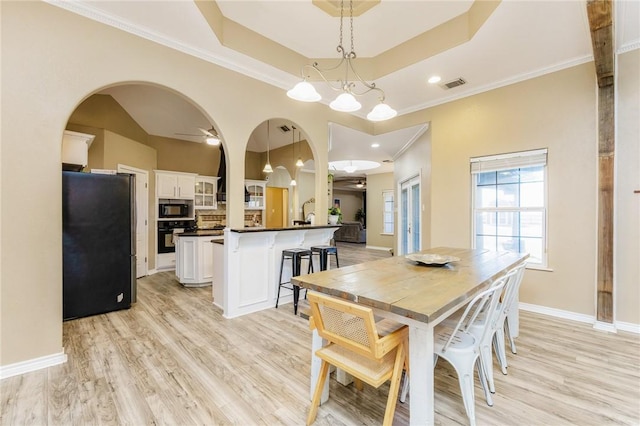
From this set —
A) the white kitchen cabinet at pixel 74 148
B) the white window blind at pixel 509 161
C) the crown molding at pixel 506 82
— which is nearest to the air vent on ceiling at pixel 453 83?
the crown molding at pixel 506 82

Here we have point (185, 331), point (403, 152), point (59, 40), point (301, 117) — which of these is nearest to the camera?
point (59, 40)

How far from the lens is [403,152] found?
6.83 m

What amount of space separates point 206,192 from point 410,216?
16.7ft

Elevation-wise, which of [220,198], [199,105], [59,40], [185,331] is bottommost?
[185,331]

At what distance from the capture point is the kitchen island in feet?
11.1

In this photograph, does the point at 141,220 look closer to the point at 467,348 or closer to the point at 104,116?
the point at 104,116

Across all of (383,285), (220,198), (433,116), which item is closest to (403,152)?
(433,116)

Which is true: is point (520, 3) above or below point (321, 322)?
above

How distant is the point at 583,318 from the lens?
3.28 metres

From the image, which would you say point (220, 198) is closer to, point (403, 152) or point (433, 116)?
point (403, 152)

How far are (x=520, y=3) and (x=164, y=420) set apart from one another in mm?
4165

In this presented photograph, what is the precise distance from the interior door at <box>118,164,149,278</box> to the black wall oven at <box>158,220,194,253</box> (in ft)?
1.17

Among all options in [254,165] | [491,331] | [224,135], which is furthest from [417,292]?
[254,165]

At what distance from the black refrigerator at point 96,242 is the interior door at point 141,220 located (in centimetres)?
194
